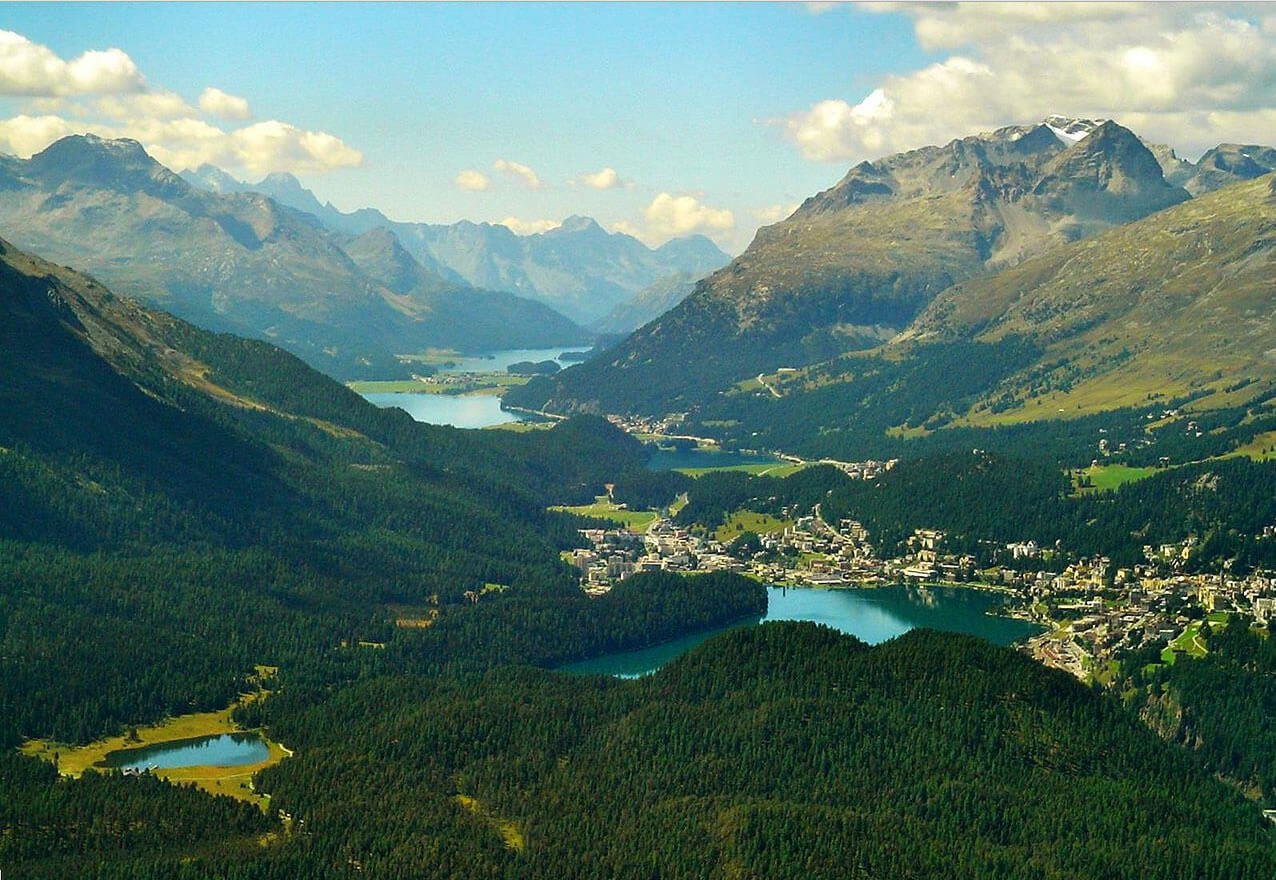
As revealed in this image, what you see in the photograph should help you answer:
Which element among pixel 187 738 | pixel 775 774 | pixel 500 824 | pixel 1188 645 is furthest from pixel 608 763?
pixel 1188 645

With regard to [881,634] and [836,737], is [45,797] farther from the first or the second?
[881,634]

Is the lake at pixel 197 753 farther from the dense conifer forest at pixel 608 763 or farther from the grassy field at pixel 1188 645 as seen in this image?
the grassy field at pixel 1188 645

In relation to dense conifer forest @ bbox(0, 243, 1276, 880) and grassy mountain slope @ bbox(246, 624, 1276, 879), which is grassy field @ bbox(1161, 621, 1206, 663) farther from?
grassy mountain slope @ bbox(246, 624, 1276, 879)

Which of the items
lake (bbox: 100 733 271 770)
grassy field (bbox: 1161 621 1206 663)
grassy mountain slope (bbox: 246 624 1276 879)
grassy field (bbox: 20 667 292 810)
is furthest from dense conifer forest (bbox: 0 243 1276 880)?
grassy field (bbox: 1161 621 1206 663)

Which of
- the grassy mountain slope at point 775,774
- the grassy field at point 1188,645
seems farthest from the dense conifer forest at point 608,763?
the grassy field at point 1188,645

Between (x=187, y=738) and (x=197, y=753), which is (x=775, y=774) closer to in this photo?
(x=197, y=753)

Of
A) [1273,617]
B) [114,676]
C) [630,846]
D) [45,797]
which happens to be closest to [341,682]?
[114,676]
